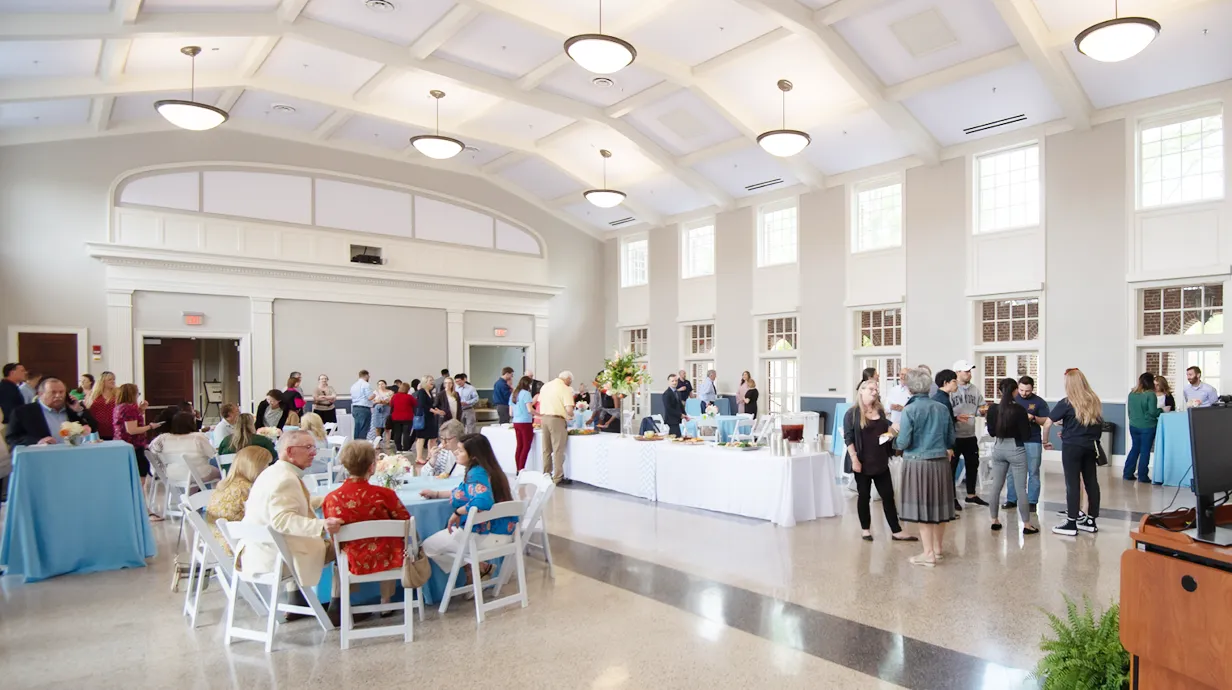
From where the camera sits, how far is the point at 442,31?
9.55m

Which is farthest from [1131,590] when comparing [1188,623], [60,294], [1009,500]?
[60,294]

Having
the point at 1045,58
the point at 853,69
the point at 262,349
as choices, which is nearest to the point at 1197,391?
the point at 1045,58

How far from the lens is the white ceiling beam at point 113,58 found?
8.80 m

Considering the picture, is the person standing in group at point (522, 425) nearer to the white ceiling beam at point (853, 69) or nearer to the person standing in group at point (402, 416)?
the person standing in group at point (402, 416)

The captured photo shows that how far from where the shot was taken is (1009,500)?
711 cm

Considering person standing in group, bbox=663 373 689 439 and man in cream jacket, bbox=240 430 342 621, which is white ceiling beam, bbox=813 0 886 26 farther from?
man in cream jacket, bbox=240 430 342 621

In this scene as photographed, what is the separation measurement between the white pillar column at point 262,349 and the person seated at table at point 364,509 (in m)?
9.91

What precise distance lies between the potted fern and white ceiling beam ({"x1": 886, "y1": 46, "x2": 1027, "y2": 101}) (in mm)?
8214

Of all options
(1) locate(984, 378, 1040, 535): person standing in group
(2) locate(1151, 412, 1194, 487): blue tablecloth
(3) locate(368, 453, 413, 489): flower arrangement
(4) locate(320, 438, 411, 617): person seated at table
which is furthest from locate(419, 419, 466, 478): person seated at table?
(2) locate(1151, 412, 1194, 487): blue tablecloth

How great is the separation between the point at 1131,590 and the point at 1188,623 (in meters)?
0.15

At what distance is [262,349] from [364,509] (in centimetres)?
1024

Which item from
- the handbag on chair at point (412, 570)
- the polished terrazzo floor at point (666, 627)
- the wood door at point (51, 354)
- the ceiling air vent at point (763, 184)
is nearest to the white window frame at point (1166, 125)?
the ceiling air vent at point (763, 184)

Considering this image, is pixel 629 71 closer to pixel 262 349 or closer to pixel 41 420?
pixel 262 349

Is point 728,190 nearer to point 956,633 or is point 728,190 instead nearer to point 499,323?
point 499,323
